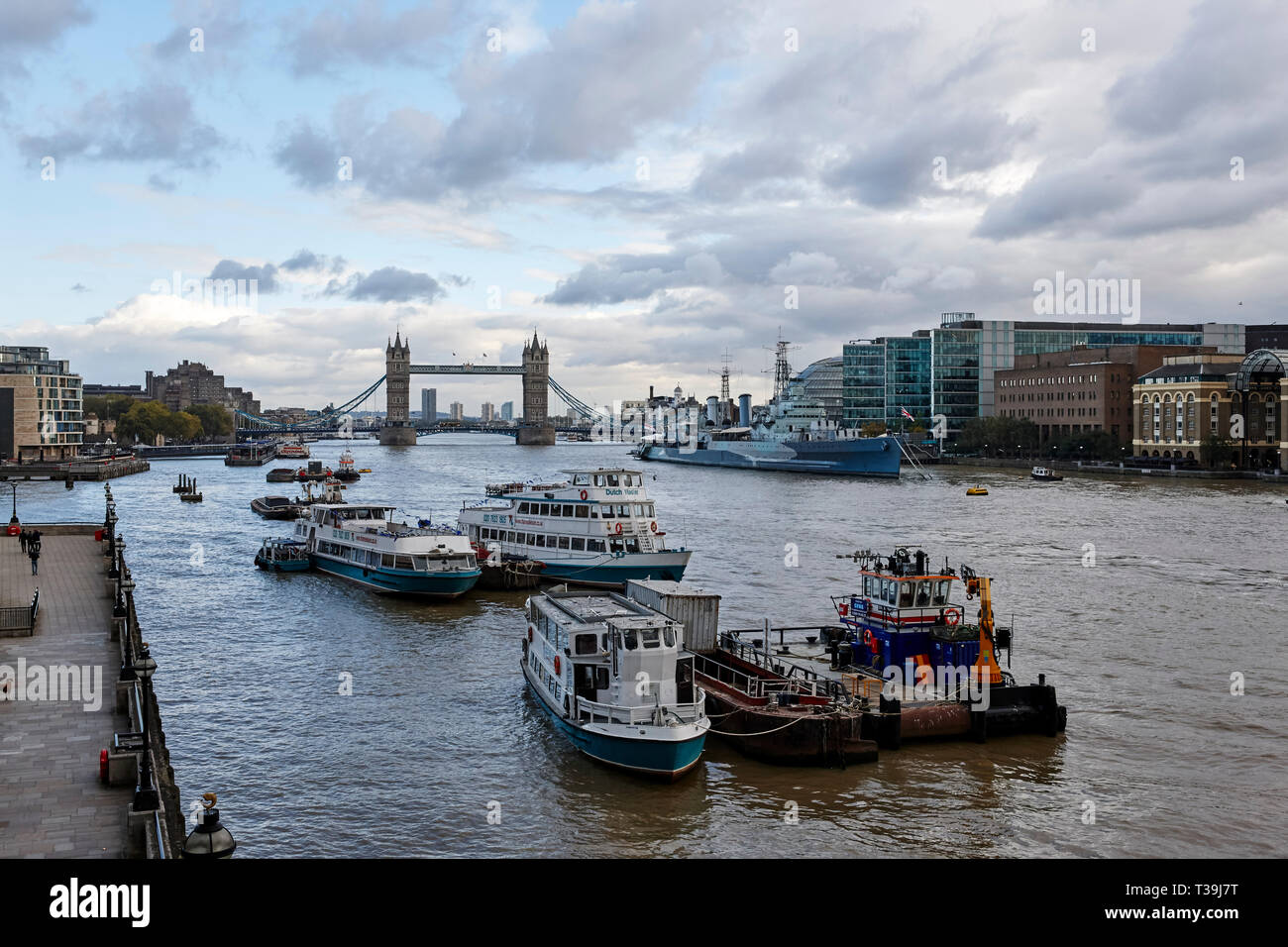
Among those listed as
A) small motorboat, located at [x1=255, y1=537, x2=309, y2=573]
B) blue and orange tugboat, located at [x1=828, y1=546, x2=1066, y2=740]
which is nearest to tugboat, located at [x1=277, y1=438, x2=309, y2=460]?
small motorboat, located at [x1=255, y1=537, x2=309, y2=573]

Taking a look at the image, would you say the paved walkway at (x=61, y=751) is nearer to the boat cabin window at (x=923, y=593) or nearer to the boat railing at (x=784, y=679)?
the boat railing at (x=784, y=679)

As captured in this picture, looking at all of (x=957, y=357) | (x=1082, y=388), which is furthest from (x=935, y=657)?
(x=957, y=357)

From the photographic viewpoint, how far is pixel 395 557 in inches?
1603

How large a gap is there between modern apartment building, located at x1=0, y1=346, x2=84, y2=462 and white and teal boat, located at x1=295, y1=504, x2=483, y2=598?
108492 millimetres

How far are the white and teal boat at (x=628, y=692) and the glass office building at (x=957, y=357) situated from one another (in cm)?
15702

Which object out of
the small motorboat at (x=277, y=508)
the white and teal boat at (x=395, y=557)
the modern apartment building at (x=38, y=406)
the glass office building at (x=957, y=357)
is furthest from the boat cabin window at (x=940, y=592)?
the glass office building at (x=957, y=357)

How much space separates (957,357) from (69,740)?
16904cm

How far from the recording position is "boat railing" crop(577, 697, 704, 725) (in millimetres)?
19938

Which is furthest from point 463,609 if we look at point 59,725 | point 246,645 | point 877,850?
point 877,850

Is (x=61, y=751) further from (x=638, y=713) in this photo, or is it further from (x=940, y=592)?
(x=940, y=592)

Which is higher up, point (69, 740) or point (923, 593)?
point (923, 593)

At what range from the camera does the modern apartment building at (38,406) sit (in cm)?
13475

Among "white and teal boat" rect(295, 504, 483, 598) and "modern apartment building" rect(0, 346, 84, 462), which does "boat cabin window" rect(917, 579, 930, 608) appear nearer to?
"white and teal boat" rect(295, 504, 483, 598)
